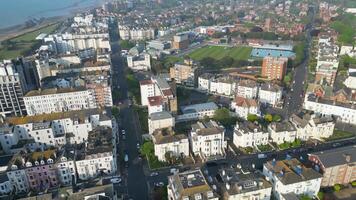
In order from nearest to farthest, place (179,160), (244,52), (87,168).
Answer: (87,168), (179,160), (244,52)

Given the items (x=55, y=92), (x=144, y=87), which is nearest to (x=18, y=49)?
(x=55, y=92)

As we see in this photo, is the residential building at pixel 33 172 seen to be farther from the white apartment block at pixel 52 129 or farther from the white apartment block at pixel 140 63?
the white apartment block at pixel 140 63

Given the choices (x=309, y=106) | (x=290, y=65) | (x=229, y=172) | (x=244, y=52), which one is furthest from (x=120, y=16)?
(x=229, y=172)

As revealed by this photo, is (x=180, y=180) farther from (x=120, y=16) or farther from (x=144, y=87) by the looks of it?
(x=120, y=16)

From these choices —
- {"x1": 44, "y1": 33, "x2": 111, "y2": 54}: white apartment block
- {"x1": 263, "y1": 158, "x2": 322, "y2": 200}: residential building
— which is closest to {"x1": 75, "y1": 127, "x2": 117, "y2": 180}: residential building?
{"x1": 263, "y1": 158, "x2": 322, "y2": 200}: residential building

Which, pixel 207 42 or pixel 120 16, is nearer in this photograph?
pixel 207 42

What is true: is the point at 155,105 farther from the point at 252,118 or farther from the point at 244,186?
the point at 244,186

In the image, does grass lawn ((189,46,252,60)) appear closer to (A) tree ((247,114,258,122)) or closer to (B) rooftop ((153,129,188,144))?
(A) tree ((247,114,258,122))

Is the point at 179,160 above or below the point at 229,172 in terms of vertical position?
below

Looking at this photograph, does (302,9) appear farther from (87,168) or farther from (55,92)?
(87,168)

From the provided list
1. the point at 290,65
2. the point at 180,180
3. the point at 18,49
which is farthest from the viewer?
the point at 18,49
